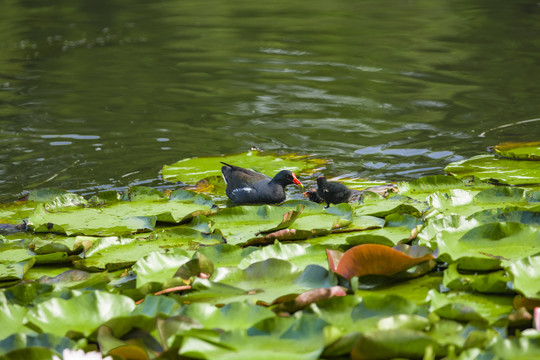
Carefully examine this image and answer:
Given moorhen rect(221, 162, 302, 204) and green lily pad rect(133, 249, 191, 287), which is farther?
moorhen rect(221, 162, 302, 204)

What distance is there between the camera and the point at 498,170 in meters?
5.18

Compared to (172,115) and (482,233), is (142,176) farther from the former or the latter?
(482,233)

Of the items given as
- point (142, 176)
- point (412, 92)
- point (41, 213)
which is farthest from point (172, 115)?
point (41, 213)

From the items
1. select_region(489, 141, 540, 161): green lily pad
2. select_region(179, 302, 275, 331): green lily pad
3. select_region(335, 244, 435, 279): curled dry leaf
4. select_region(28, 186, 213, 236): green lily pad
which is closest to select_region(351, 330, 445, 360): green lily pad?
select_region(179, 302, 275, 331): green lily pad

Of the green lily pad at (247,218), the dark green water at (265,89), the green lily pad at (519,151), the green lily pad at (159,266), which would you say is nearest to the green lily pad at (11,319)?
the green lily pad at (159,266)

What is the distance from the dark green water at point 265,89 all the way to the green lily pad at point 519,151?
585 mm

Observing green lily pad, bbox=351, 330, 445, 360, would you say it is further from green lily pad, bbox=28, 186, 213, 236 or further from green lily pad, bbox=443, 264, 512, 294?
green lily pad, bbox=28, 186, 213, 236

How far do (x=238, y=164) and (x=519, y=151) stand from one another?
8.09 feet

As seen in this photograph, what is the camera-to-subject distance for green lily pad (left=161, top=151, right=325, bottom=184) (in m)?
6.00

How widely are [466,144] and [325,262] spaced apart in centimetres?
439

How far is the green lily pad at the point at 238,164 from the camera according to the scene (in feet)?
19.7

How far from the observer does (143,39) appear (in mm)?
13016

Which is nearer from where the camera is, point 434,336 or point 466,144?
point 434,336

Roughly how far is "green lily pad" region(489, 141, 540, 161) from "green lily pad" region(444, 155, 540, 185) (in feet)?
0.23
